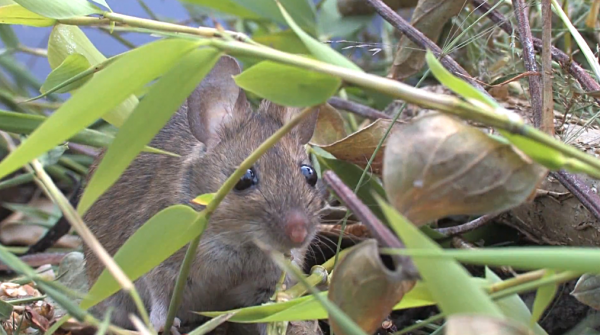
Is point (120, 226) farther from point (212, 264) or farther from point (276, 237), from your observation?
point (276, 237)

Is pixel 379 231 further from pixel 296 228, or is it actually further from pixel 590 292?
pixel 296 228

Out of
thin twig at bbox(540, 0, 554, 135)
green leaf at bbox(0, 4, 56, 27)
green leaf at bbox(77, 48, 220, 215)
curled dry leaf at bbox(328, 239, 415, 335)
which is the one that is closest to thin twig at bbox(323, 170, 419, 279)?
curled dry leaf at bbox(328, 239, 415, 335)

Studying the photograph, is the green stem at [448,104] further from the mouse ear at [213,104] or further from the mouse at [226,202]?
the mouse ear at [213,104]

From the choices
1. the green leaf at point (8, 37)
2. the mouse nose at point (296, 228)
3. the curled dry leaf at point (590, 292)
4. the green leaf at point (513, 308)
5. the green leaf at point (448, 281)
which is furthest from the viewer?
the green leaf at point (8, 37)

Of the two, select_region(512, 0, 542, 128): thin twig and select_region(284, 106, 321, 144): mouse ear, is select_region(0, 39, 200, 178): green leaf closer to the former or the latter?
select_region(512, 0, 542, 128): thin twig

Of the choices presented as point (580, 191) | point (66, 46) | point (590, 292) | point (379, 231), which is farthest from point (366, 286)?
point (66, 46)

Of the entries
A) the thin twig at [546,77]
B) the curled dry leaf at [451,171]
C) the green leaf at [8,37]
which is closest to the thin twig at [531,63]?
the thin twig at [546,77]

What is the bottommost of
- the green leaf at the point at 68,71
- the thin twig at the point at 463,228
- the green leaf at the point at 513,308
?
the thin twig at the point at 463,228
